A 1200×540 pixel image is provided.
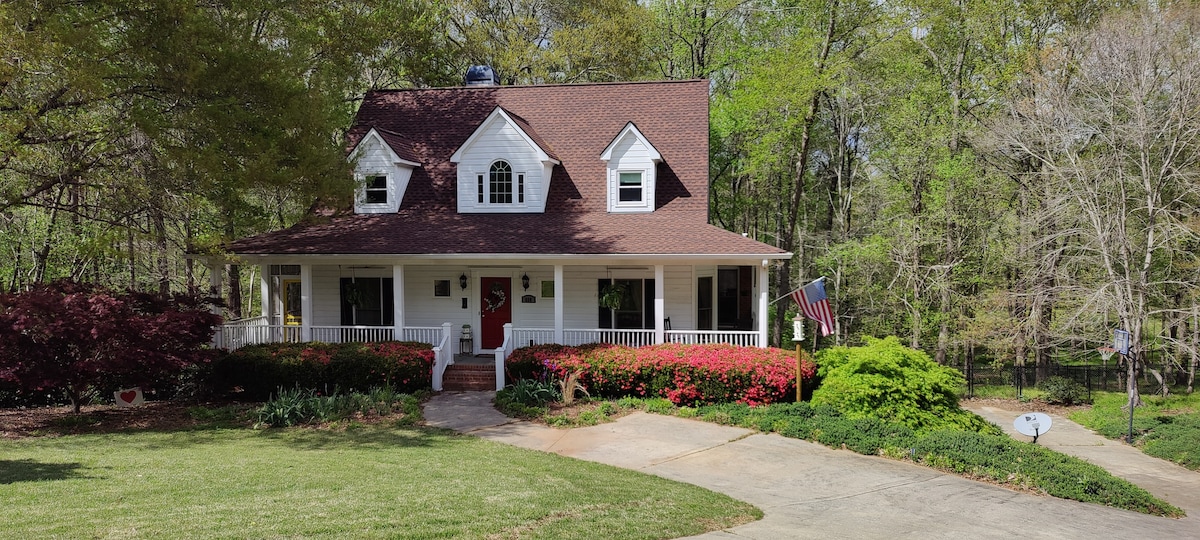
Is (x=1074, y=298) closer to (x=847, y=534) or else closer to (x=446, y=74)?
(x=847, y=534)

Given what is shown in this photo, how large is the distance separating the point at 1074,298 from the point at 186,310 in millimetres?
23043

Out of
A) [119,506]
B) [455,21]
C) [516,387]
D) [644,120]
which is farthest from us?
[455,21]

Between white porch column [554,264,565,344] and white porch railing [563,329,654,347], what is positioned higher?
white porch column [554,264,565,344]

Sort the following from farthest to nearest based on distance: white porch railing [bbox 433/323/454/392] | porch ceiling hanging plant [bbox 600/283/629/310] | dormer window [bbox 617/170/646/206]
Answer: dormer window [bbox 617/170/646/206] < porch ceiling hanging plant [bbox 600/283/629/310] < white porch railing [bbox 433/323/454/392]

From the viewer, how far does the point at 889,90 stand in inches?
1072

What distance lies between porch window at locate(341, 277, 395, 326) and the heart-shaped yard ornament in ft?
17.5

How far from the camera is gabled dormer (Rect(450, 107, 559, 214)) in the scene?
19781mm

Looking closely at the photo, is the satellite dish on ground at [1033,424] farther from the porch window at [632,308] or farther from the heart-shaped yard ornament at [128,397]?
the heart-shaped yard ornament at [128,397]

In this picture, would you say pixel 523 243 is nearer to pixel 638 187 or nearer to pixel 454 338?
pixel 454 338

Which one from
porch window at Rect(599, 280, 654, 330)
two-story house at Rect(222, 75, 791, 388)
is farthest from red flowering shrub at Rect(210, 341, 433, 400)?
porch window at Rect(599, 280, 654, 330)

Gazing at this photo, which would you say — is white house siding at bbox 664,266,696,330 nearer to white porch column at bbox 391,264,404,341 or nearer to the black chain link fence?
white porch column at bbox 391,264,404,341

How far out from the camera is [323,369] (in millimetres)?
15852

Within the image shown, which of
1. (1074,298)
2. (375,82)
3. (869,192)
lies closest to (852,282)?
(869,192)

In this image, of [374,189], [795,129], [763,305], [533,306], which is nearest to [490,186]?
[374,189]
